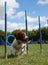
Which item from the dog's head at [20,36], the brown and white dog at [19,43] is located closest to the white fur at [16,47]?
the brown and white dog at [19,43]

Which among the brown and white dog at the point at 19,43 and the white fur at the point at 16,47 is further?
the white fur at the point at 16,47

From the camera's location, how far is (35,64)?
24.6 feet

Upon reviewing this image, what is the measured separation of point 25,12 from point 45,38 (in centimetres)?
6912

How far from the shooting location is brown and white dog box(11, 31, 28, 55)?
9.34 metres

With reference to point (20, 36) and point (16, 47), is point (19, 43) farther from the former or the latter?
point (20, 36)

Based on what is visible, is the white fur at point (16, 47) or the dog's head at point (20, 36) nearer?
the dog's head at point (20, 36)

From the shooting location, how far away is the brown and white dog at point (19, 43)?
9.34 metres

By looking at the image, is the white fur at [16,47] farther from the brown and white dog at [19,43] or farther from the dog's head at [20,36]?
the dog's head at [20,36]

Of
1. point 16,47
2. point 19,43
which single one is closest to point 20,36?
point 19,43

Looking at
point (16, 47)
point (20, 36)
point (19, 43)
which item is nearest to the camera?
point (20, 36)

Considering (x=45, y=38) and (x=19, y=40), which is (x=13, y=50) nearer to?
(x=19, y=40)

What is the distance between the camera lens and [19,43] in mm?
9547

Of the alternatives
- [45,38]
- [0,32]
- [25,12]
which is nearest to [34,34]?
[45,38]

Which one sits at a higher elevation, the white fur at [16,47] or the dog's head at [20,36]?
the dog's head at [20,36]
